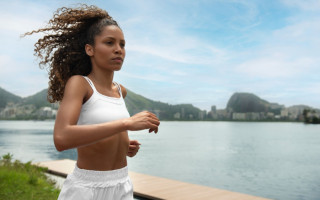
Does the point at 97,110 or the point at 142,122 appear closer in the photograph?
the point at 142,122

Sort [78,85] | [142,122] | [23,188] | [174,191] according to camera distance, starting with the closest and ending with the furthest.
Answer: [142,122] < [78,85] < [174,191] < [23,188]

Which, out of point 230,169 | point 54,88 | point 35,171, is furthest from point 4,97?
point 54,88

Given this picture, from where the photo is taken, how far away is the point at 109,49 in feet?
5.27

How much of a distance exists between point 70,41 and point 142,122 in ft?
2.50

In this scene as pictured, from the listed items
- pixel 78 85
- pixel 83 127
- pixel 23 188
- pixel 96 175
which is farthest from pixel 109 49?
pixel 23 188

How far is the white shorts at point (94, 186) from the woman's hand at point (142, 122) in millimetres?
378

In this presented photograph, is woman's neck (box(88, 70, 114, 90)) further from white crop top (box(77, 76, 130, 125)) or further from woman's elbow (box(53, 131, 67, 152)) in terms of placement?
woman's elbow (box(53, 131, 67, 152))

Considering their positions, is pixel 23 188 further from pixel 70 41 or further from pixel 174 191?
pixel 70 41

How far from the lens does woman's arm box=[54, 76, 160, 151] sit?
137 centimetres

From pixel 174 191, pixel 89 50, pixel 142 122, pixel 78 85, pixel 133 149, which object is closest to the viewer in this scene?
pixel 142 122

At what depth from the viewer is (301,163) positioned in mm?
36938

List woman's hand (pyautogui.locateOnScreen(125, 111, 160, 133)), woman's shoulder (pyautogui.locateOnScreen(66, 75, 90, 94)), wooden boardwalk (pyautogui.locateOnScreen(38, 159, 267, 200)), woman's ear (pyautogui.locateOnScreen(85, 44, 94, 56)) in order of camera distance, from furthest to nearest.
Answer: wooden boardwalk (pyautogui.locateOnScreen(38, 159, 267, 200))
woman's ear (pyautogui.locateOnScreen(85, 44, 94, 56))
woman's shoulder (pyautogui.locateOnScreen(66, 75, 90, 94))
woman's hand (pyautogui.locateOnScreen(125, 111, 160, 133))

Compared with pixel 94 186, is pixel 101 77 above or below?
above

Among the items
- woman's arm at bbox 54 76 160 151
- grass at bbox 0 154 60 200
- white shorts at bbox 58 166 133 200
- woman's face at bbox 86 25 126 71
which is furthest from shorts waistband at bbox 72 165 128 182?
grass at bbox 0 154 60 200
